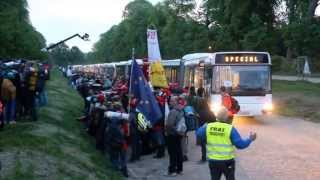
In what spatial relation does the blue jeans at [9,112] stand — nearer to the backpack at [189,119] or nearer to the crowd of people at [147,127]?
the crowd of people at [147,127]

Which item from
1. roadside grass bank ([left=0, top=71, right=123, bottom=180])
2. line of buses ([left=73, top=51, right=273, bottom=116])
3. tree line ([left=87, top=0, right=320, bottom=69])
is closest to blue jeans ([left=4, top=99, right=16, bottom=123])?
roadside grass bank ([left=0, top=71, right=123, bottom=180])

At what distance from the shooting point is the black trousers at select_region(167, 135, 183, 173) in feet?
49.4

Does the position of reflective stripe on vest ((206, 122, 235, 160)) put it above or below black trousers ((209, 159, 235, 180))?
above

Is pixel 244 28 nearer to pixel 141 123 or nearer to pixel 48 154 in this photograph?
pixel 141 123

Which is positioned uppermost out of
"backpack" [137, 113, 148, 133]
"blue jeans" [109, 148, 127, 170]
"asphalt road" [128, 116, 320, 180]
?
"backpack" [137, 113, 148, 133]

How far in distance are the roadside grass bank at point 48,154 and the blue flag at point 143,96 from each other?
5.03 feet

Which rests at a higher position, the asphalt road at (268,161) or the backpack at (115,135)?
the backpack at (115,135)

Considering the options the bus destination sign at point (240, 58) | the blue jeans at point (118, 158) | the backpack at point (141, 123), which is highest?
the bus destination sign at point (240, 58)

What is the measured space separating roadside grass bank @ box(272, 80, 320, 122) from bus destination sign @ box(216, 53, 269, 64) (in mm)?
5118

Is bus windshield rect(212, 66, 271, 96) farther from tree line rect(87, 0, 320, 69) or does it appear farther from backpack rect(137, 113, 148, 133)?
tree line rect(87, 0, 320, 69)

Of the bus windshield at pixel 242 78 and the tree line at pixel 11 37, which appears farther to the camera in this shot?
the tree line at pixel 11 37

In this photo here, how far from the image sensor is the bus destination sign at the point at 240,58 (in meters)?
27.0

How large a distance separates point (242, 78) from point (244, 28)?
145ft

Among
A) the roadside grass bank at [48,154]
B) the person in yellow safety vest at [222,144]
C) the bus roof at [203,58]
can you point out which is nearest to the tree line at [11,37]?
the bus roof at [203,58]
